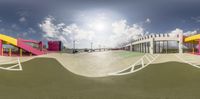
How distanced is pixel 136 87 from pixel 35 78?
9129 mm

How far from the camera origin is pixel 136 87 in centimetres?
1661

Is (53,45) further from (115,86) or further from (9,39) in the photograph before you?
(115,86)

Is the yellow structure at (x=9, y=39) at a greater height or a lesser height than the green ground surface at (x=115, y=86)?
greater

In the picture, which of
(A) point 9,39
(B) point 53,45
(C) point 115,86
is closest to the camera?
(C) point 115,86

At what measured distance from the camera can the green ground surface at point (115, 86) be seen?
13.6m

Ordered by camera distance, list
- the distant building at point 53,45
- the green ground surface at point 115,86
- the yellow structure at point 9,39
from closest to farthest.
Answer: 1. the green ground surface at point 115,86
2. the yellow structure at point 9,39
3. the distant building at point 53,45

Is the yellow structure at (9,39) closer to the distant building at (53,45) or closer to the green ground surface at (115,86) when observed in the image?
the green ground surface at (115,86)

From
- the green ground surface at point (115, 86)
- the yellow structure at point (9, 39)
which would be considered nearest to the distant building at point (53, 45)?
the yellow structure at point (9, 39)

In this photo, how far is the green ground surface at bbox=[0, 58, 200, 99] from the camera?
13.6 metres

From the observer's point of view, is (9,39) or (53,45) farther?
(53,45)

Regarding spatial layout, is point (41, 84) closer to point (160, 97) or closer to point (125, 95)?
point (125, 95)

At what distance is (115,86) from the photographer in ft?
55.9

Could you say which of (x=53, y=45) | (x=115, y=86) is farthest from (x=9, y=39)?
(x=53, y=45)

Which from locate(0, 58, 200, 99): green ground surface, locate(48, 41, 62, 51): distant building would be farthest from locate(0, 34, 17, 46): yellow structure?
locate(48, 41, 62, 51): distant building
